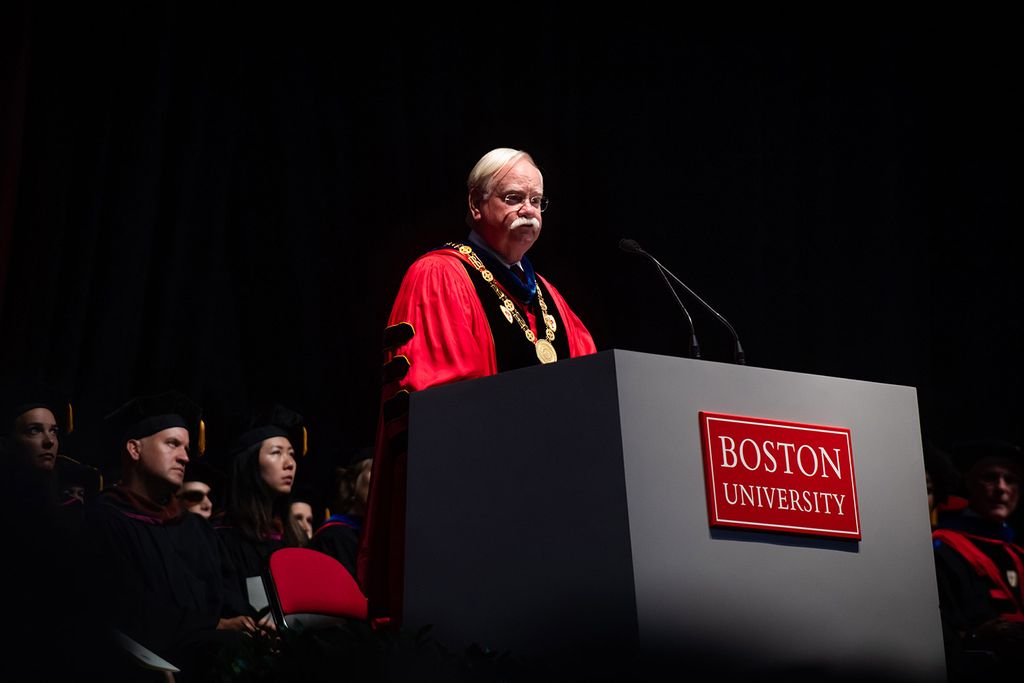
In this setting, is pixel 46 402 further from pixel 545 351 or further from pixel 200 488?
pixel 545 351

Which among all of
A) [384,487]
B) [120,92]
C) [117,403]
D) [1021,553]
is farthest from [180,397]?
[1021,553]

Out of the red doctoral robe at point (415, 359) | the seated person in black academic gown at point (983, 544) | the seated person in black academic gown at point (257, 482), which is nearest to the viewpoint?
the red doctoral robe at point (415, 359)

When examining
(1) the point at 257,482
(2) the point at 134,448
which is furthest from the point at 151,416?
(1) the point at 257,482

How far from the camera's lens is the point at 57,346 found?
4.47 m

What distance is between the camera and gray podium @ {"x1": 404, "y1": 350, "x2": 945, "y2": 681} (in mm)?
2160

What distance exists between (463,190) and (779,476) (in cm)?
340

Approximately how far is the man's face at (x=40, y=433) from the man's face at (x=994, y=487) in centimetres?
387

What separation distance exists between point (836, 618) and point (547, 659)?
1.70ft

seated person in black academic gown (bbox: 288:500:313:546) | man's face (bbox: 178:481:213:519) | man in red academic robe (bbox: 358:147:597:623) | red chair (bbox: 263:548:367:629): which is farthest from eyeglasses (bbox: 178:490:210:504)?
man in red academic robe (bbox: 358:147:597:623)

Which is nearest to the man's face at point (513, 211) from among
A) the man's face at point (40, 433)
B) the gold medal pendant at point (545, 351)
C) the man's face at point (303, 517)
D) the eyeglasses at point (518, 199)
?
the eyeglasses at point (518, 199)

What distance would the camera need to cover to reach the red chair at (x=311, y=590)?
290cm

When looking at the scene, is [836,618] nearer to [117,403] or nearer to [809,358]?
[117,403]

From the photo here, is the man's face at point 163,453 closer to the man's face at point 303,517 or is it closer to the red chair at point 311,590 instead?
the man's face at point 303,517

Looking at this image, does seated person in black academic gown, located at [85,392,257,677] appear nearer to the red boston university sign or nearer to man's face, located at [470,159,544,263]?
man's face, located at [470,159,544,263]
